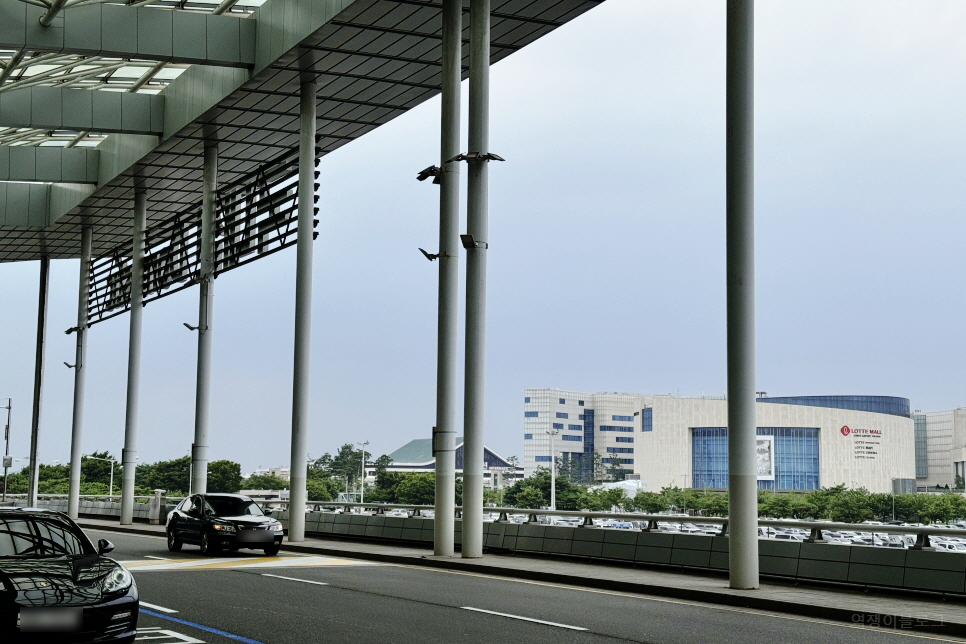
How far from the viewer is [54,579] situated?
28.3ft

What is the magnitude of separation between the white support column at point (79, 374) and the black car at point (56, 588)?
3510 cm

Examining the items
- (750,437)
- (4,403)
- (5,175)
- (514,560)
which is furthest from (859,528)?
(4,403)

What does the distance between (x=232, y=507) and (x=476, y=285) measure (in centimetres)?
781

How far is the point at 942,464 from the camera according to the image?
263 ft

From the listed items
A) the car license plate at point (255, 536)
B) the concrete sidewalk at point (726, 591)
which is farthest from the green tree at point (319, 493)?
the concrete sidewalk at point (726, 591)

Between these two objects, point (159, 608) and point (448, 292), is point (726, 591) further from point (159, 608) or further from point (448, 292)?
point (448, 292)

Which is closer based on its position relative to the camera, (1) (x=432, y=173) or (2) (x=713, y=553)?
(2) (x=713, y=553)

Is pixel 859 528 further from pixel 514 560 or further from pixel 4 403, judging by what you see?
pixel 4 403

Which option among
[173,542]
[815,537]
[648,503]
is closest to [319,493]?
[648,503]

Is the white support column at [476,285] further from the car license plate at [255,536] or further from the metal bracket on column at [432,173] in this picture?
the car license plate at [255,536]

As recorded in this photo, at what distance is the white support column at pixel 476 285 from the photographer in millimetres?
20953

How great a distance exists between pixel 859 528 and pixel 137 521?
106ft

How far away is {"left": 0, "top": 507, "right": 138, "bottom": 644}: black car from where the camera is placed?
318 inches

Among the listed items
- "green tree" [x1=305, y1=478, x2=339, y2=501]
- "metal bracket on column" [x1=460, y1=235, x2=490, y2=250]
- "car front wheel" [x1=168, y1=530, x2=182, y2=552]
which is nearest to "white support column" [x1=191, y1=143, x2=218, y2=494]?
"car front wheel" [x1=168, y1=530, x2=182, y2=552]
